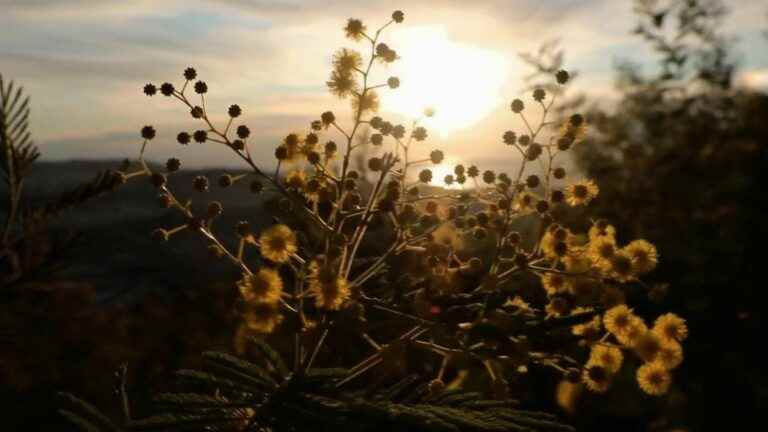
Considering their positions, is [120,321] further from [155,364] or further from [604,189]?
[604,189]

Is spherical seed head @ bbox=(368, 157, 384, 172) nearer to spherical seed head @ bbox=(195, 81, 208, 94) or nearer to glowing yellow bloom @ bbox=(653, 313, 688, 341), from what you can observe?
spherical seed head @ bbox=(195, 81, 208, 94)

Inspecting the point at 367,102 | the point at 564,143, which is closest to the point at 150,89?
the point at 367,102

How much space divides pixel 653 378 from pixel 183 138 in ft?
4.87

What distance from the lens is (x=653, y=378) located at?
2.27 metres

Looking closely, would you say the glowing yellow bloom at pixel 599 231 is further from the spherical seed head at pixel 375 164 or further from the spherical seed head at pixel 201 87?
the spherical seed head at pixel 201 87

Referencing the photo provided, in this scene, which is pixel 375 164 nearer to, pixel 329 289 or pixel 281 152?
pixel 281 152

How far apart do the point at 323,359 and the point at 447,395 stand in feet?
3.35

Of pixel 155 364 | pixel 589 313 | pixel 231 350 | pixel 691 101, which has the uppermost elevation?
pixel 691 101

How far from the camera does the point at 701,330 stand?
3240 mm

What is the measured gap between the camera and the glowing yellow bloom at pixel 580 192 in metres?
2.53

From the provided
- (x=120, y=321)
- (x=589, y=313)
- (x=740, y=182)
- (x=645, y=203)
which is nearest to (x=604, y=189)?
(x=645, y=203)

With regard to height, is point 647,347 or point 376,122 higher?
point 376,122

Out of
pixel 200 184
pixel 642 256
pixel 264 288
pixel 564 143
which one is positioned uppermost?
pixel 564 143

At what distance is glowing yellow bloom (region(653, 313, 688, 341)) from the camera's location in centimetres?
211
